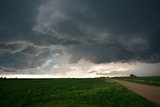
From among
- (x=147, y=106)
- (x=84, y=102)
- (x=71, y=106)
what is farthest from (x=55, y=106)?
(x=147, y=106)

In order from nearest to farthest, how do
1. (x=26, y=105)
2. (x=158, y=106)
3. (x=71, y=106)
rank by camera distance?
(x=158, y=106), (x=71, y=106), (x=26, y=105)

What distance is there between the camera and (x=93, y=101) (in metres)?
24.0

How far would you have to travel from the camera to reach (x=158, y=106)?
20203 millimetres

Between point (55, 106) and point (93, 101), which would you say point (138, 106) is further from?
point (55, 106)

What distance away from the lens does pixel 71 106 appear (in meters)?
21.5

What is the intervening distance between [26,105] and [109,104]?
8.34m

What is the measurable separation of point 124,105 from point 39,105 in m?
8.46

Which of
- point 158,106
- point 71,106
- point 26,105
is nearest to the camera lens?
point 158,106

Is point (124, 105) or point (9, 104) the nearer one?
point (124, 105)

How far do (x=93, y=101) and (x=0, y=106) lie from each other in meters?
9.35

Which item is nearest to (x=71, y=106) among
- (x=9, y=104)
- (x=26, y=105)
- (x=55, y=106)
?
(x=55, y=106)

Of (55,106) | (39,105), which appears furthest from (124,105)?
(39,105)

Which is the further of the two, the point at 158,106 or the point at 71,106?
the point at 71,106

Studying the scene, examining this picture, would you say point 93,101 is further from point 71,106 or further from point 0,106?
point 0,106
